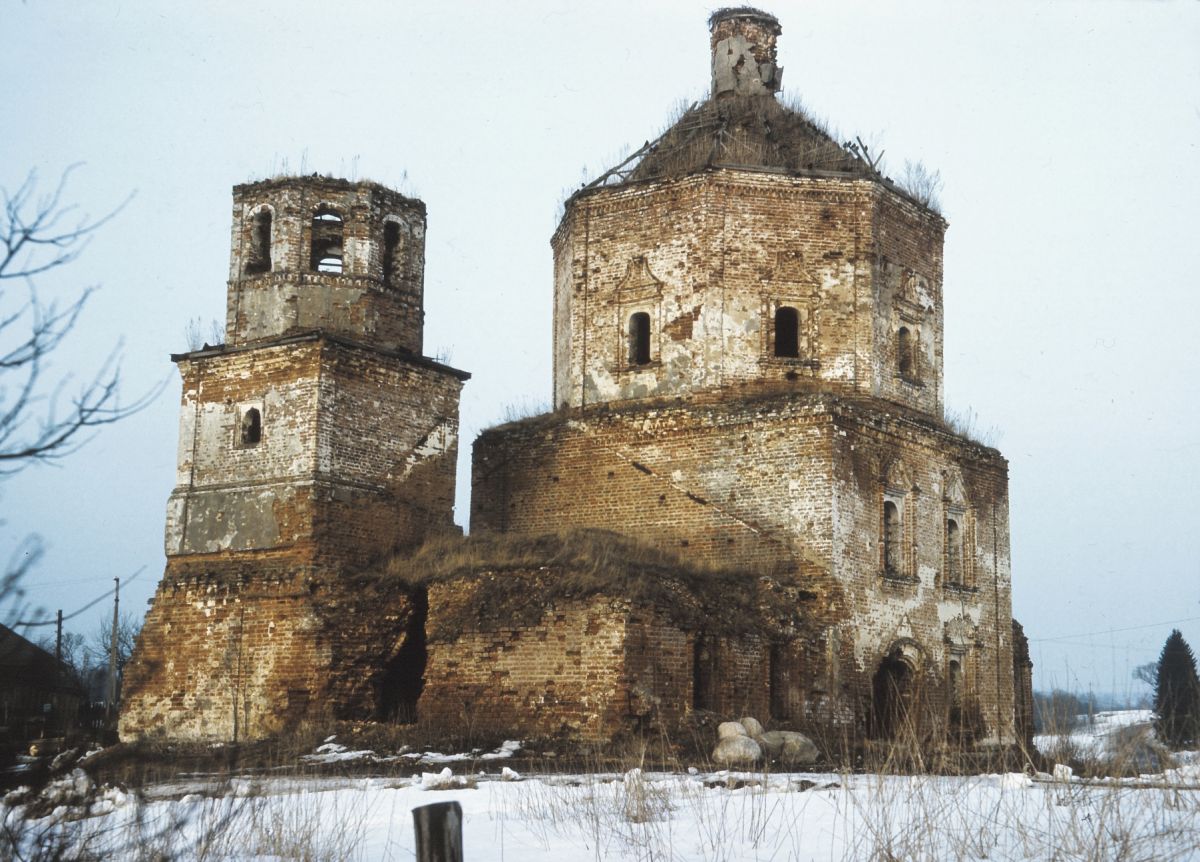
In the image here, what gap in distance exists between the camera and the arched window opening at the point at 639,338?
66.7 ft

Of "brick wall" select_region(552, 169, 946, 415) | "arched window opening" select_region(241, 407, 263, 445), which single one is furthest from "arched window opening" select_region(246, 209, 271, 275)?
"brick wall" select_region(552, 169, 946, 415)

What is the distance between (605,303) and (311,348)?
4777 mm

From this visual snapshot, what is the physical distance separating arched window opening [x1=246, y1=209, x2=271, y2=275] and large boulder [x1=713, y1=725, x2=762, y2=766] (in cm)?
899

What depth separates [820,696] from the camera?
17.5 m

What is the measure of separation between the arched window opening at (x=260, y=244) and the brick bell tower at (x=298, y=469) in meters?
0.03

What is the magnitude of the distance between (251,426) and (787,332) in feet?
24.7

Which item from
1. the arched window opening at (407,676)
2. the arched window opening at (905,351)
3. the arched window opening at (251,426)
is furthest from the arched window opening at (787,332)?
the arched window opening at (251,426)

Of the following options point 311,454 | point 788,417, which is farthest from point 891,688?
point 311,454

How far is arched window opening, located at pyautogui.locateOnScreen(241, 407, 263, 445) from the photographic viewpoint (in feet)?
59.2

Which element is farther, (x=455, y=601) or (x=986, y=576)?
(x=986, y=576)

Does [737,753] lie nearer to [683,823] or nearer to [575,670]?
[575,670]

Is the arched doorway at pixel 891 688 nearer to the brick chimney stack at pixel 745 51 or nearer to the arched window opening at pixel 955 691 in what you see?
the arched window opening at pixel 955 691

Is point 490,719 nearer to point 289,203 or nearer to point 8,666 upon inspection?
point 289,203

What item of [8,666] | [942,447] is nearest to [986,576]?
[942,447]
